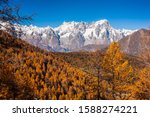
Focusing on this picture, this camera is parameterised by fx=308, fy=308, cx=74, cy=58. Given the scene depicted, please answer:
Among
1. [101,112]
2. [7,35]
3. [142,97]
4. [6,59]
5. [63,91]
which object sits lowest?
[63,91]

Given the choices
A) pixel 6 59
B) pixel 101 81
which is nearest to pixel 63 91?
pixel 101 81

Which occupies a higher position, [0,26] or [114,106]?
[0,26]

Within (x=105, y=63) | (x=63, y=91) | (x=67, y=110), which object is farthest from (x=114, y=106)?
(x=63, y=91)

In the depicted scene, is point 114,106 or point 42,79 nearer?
point 114,106

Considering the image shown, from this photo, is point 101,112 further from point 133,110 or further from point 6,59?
point 6,59

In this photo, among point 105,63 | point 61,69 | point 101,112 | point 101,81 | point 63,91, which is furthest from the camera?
point 61,69

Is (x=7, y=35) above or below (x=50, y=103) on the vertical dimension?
above

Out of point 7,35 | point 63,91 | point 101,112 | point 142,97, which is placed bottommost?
point 63,91

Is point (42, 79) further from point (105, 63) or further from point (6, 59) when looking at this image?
point (6, 59)

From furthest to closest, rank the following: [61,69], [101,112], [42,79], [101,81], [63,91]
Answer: [61,69] < [42,79] < [63,91] < [101,81] < [101,112]
